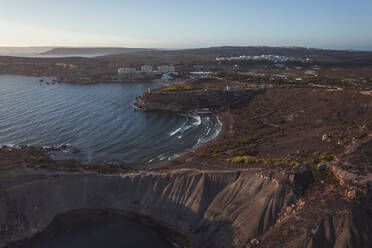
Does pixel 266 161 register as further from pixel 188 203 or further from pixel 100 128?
pixel 100 128

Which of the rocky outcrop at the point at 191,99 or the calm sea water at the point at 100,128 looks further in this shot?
the rocky outcrop at the point at 191,99

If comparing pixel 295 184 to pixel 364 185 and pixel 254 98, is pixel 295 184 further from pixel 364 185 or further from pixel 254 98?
pixel 254 98

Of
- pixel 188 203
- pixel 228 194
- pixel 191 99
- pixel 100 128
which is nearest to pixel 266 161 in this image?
pixel 228 194

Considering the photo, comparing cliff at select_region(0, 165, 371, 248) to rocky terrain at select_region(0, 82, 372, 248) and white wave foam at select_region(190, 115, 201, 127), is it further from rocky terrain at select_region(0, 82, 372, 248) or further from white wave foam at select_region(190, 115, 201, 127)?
white wave foam at select_region(190, 115, 201, 127)

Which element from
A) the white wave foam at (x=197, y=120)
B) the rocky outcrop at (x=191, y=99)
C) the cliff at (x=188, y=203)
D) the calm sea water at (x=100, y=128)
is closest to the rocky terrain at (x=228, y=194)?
the cliff at (x=188, y=203)

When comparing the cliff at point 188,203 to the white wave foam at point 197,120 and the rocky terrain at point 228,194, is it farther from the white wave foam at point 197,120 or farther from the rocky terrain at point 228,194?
the white wave foam at point 197,120

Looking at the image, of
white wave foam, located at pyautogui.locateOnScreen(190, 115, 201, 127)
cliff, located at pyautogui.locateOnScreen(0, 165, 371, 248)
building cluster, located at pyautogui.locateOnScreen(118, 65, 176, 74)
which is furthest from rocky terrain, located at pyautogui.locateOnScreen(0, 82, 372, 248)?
building cluster, located at pyautogui.locateOnScreen(118, 65, 176, 74)

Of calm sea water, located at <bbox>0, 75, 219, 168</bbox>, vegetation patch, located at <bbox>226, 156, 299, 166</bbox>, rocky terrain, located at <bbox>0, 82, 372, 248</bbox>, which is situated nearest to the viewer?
rocky terrain, located at <bbox>0, 82, 372, 248</bbox>
